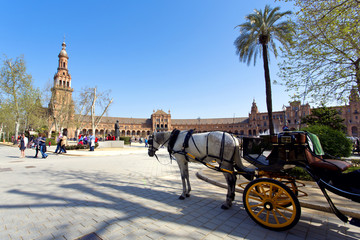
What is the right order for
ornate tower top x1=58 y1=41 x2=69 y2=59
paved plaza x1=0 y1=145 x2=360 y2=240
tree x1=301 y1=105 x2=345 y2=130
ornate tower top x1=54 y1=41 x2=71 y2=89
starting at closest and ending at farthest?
1. paved plaza x1=0 y1=145 x2=360 y2=240
2. tree x1=301 y1=105 x2=345 y2=130
3. ornate tower top x1=54 y1=41 x2=71 y2=89
4. ornate tower top x1=58 y1=41 x2=69 y2=59

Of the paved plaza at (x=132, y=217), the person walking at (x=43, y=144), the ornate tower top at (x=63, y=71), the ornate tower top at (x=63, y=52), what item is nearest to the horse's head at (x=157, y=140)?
the paved plaza at (x=132, y=217)

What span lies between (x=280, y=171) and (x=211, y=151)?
159cm

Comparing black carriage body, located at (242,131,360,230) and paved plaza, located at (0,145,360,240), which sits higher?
black carriage body, located at (242,131,360,230)

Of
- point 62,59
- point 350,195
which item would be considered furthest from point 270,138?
point 62,59

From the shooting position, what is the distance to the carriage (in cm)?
286

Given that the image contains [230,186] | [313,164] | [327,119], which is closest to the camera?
[313,164]

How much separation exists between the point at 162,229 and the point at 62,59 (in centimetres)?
9020

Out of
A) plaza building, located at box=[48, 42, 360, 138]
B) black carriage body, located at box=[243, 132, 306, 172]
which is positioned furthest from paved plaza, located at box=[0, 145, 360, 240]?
plaza building, located at box=[48, 42, 360, 138]

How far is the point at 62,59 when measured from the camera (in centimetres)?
7269

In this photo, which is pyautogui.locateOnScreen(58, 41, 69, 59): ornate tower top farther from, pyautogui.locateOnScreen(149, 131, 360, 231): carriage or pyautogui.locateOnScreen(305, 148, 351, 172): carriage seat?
pyautogui.locateOnScreen(305, 148, 351, 172): carriage seat

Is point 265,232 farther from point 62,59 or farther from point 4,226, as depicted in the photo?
point 62,59

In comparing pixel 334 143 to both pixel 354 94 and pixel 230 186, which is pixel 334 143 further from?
pixel 230 186

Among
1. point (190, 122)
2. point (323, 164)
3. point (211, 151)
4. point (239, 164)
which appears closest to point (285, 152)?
point (323, 164)

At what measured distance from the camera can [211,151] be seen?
4461 mm
